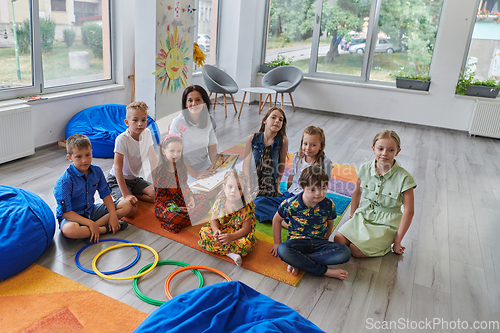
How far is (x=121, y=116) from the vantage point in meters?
4.44

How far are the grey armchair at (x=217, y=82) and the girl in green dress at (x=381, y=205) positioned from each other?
12.0 ft

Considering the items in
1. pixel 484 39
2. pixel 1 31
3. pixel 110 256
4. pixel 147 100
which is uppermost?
pixel 484 39

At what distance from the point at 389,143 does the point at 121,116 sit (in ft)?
10.5

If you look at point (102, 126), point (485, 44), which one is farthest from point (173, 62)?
point (485, 44)

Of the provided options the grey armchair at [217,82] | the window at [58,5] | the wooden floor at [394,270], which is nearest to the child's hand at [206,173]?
the wooden floor at [394,270]

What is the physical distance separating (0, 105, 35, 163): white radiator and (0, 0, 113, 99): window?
0.33m

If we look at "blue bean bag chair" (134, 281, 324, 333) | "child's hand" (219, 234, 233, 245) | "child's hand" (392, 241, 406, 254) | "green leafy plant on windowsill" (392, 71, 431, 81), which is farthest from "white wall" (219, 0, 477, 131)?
"blue bean bag chair" (134, 281, 324, 333)

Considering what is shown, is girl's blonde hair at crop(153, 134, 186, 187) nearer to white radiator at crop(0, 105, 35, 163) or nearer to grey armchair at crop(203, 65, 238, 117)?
white radiator at crop(0, 105, 35, 163)

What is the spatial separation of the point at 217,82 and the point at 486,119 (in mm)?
4179

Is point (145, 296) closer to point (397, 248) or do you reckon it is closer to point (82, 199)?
point (82, 199)

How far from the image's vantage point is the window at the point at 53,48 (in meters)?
3.71

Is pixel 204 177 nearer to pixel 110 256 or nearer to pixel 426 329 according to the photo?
pixel 110 256

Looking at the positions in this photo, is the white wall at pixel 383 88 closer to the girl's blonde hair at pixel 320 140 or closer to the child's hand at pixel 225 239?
the girl's blonde hair at pixel 320 140

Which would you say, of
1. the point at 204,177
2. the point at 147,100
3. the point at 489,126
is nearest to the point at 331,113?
the point at 489,126
